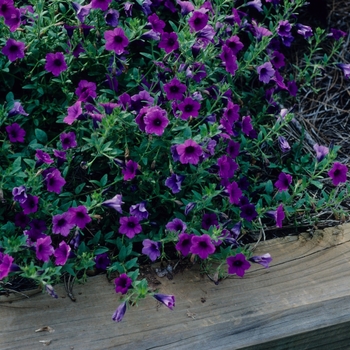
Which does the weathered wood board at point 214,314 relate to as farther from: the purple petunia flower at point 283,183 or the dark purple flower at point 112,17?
the dark purple flower at point 112,17

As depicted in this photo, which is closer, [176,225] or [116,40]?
[176,225]

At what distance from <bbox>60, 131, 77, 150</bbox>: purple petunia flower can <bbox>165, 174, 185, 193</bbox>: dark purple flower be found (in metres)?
0.32

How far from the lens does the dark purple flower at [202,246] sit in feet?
6.43

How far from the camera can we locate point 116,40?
7.22ft

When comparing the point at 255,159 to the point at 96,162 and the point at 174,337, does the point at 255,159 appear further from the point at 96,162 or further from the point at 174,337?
the point at 174,337

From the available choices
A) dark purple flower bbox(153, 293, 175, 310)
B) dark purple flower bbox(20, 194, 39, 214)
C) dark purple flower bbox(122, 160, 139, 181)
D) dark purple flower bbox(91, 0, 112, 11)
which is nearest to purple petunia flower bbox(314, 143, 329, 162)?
dark purple flower bbox(122, 160, 139, 181)

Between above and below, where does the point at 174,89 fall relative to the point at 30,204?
above

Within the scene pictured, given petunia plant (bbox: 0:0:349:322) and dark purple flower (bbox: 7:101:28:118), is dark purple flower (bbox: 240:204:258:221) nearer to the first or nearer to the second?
petunia plant (bbox: 0:0:349:322)

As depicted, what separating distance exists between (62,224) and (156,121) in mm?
422

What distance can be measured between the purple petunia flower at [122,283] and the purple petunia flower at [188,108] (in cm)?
55

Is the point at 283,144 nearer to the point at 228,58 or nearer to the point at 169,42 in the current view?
the point at 228,58

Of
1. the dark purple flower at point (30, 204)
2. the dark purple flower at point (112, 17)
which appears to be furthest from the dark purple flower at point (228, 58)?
the dark purple flower at point (30, 204)

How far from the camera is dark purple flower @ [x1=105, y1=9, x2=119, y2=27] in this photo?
2251 mm

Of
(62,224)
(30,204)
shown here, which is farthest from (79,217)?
(30,204)
